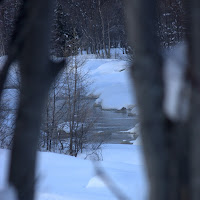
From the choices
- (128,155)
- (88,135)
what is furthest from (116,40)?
(128,155)

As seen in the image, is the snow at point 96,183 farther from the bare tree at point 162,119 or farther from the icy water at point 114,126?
the icy water at point 114,126

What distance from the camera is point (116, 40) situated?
52.4 metres

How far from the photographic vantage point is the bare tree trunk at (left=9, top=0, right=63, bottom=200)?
40.3 inches

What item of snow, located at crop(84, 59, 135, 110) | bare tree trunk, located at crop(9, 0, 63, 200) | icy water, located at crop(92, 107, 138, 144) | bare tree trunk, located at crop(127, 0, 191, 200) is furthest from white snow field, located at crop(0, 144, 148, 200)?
snow, located at crop(84, 59, 135, 110)

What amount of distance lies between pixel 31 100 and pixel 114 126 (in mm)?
14039

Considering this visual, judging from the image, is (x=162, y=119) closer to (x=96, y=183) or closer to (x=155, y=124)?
(x=155, y=124)

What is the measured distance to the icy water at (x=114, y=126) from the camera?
13502 mm

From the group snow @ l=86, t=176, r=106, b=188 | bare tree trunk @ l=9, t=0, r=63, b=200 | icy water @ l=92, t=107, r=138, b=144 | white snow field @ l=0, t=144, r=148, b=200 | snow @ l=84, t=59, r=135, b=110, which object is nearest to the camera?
bare tree trunk @ l=9, t=0, r=63, b=200

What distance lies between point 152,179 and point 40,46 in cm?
50

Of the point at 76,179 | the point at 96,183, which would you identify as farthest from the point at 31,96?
the point at 76,179

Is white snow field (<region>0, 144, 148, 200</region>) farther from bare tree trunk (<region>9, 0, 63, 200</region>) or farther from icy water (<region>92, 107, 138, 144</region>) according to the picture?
icy water (<region>92, 107, 138, 144</region>)

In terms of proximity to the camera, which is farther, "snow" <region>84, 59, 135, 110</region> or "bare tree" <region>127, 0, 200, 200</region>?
"snow" <region>84, 59, 135, 110</region>

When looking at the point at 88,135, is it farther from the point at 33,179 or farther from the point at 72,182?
the point at 33,179

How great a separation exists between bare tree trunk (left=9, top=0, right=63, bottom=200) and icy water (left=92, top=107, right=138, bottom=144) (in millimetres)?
12094
